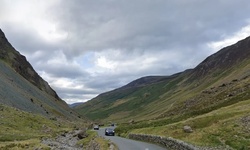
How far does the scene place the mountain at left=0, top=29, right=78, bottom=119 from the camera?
4294 inches

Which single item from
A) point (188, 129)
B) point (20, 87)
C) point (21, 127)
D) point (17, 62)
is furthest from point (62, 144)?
point (17, 62)

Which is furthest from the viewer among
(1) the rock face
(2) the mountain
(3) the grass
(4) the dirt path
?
(1) the rock face

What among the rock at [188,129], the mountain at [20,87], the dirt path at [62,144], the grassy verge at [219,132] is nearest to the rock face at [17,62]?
the mountain at [20,87]

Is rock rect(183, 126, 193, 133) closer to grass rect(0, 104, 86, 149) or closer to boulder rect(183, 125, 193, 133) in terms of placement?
boulder rect(183, 125, 193, 133)

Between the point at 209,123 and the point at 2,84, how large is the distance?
262ft

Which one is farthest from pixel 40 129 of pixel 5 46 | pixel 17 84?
pixel 5 46

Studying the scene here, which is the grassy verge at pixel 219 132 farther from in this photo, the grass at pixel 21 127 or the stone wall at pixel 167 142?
the grass at pixel 21 127

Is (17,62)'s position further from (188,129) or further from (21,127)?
(188,129)

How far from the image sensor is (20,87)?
440 feet

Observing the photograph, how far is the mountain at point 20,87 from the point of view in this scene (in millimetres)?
109062

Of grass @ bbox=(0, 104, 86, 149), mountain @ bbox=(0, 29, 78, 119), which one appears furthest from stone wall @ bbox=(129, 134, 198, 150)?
mountain @ bbox=(0, 29, 78, 119)

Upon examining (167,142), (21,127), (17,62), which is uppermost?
(17,62)

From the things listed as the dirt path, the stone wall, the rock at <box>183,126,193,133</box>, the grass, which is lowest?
the stone wall

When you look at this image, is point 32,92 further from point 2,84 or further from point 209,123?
point 209,123
